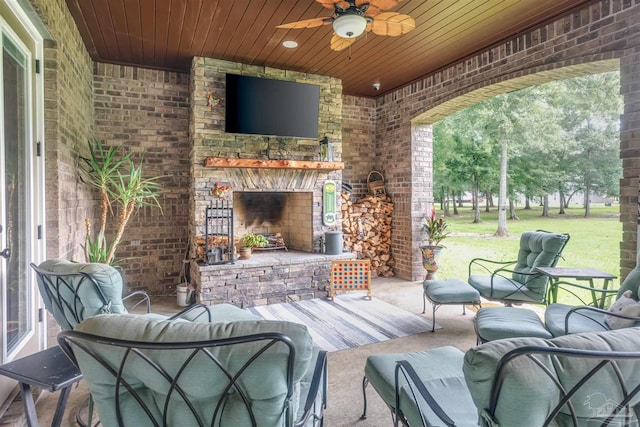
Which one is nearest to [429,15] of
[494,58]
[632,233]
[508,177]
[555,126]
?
[494,58]

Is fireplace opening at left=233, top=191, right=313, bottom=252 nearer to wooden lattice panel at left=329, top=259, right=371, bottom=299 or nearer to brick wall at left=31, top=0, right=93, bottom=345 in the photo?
wooden lattice panel at left=329, top=259, right=371, bottom=299

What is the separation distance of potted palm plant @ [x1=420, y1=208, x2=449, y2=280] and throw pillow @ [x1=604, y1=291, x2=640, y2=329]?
2912mm

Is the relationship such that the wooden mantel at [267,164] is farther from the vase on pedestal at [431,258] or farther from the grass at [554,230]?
the grass at [554,230]

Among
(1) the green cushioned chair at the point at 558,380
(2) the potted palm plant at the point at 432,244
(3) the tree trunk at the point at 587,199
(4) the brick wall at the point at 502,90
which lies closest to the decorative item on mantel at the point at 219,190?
(4) the brick wall at the point at 502,90

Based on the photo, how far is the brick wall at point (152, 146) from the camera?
461 cm

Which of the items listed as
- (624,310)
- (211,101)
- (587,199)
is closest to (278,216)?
(211,101)

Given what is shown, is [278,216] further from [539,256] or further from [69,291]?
[69,291]

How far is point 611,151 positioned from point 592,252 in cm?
399

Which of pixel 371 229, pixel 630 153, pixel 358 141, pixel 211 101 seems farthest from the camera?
pixel 358 141

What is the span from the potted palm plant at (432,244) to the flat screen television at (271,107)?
2.28m

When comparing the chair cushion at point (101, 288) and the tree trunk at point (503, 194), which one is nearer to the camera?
the chair cushion at point (101, 288)

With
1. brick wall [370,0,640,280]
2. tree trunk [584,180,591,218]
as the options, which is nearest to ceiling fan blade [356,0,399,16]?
brick wall [370,0,640,280]

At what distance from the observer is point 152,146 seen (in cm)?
482

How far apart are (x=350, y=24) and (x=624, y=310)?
2.73m
